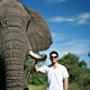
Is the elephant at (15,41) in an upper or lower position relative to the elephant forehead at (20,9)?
lower

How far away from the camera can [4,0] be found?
986 centimetres

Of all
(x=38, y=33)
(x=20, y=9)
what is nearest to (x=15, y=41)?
(x=20, y=9)

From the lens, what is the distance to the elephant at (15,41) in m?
8.19

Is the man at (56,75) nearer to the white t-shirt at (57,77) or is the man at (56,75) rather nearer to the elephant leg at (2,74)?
the white t-shirt at (57,77)

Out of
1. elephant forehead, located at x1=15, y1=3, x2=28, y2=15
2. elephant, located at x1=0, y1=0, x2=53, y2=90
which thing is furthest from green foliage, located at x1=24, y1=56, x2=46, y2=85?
elephant forehead, located at x1=15, y1=3, x2=28, y2=15

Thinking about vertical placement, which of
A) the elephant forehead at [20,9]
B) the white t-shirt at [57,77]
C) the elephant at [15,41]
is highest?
the elephant forehead at [20,9]

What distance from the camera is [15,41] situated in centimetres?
862

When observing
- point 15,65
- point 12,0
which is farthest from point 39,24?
point 15,65

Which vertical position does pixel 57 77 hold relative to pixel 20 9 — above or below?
below

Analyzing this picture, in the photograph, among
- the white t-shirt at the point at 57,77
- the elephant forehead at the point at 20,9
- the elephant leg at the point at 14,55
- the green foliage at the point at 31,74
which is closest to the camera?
the elephant leg at the point at 14,55

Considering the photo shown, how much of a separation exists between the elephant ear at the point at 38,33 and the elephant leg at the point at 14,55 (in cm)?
158

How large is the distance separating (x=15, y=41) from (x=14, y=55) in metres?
0.37

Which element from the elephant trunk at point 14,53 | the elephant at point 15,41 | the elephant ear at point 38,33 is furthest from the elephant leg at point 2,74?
the elephant ear at point 38,33

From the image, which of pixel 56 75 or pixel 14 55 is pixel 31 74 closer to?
pixel 56 75
